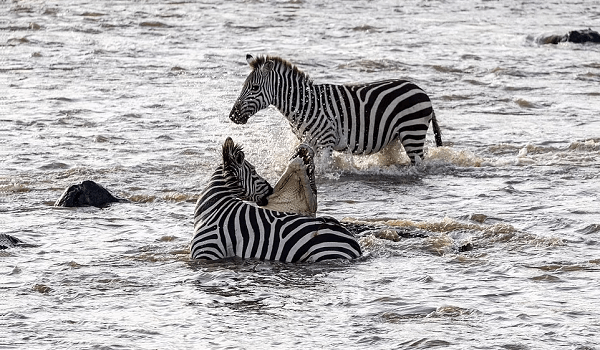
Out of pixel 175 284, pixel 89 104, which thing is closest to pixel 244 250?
pixel 175 284

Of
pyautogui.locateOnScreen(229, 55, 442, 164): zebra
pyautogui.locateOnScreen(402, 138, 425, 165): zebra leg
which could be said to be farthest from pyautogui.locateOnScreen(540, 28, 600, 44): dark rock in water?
pyautogui.locateOnScreen(402, 138, 425, 165): zebra leg

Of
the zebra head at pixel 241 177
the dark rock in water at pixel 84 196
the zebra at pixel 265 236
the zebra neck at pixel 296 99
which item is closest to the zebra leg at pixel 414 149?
the zebra neck at pixel 296 99

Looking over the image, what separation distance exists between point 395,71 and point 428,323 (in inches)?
490

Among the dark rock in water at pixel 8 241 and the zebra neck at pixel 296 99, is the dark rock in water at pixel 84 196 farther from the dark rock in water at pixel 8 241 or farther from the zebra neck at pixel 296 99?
the zebra neck at pixel 296 99

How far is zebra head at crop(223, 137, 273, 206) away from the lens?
342 inches

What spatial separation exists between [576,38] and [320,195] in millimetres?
12418

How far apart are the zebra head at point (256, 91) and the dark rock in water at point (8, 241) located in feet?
12.2

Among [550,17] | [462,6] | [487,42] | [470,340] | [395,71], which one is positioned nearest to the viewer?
[470,340]

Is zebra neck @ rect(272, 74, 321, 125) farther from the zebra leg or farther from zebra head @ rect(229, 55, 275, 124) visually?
the zebra leg

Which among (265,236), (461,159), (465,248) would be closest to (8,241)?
(265,236)

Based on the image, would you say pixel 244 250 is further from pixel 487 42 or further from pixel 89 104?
pixel 487 42

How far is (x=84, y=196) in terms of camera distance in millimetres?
10461

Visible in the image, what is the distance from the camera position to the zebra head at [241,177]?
28.5 feet

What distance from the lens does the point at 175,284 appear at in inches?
317
